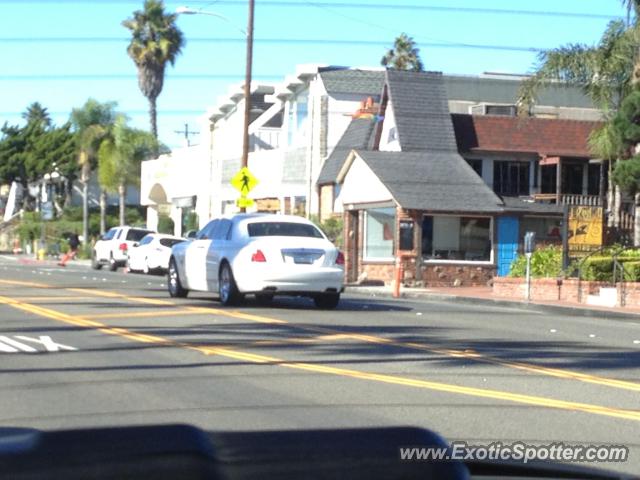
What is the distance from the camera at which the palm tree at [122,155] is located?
67.2 metres

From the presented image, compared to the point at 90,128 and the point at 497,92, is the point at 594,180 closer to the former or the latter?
the point at 497,92

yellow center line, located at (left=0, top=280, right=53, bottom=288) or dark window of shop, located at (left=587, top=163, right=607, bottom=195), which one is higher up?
dark window of shop, located at (left=587, top=163, right=607, bottom=195)

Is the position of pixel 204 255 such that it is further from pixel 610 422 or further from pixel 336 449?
pixel 336 449

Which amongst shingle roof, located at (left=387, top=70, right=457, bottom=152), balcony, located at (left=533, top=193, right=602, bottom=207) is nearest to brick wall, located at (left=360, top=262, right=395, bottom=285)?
shingle roof, located at (left=387, top=70, right=457, bottom=152)

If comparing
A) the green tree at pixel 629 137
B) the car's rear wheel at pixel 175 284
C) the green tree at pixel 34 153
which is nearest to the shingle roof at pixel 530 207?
the green tree at pixel 629 137

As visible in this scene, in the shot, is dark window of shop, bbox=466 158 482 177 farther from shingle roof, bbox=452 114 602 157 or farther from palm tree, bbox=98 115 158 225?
palm tree, bbox=98 115 158 225

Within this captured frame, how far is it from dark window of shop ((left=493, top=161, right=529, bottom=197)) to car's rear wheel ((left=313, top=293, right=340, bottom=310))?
2159 cm

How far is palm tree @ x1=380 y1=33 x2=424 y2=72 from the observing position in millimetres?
66875

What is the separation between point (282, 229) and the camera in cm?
2198

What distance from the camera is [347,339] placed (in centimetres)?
1642

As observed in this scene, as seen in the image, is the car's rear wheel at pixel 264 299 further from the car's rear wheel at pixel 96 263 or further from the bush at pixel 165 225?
the bush at pixel 165 225

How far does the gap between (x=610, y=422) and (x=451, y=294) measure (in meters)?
22.6

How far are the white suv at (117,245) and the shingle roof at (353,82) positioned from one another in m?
9.07

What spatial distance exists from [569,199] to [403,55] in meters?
27.1
